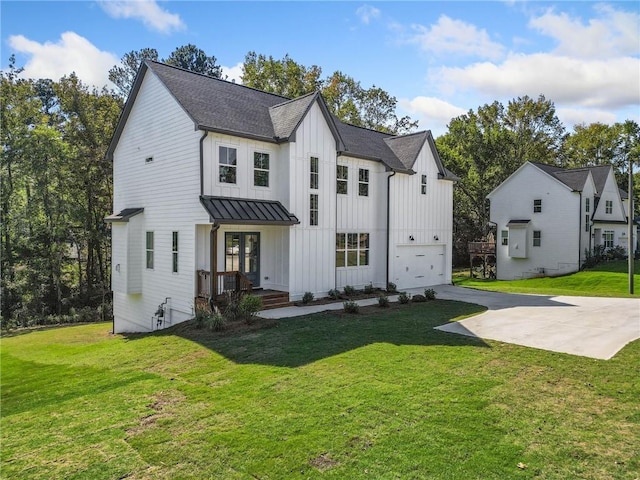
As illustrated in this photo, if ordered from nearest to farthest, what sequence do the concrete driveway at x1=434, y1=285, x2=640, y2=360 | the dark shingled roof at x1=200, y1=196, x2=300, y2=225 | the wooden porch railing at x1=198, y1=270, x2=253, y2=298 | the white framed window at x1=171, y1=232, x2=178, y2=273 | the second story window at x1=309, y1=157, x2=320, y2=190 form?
the concrete driveway at x1=434, y1=285, x2=640, y2=360
the dark shingled roof at x1=200, y1=196, x2=300, y2=225
the wooden porch railing at x1=198, y1=270, x2=253, y2=298
the white framed window at x1=171, y1=232, x2=178, y2=273
the second story window at x1=309, y1=157, x2=320, y2=190

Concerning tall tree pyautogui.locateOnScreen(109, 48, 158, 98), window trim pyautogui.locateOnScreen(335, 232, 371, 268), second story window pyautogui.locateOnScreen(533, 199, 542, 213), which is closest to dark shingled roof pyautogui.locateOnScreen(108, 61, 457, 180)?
window trim pyautogui.locateOnScreen(335, 232, 371, 268)

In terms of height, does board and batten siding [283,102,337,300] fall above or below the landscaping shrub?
above

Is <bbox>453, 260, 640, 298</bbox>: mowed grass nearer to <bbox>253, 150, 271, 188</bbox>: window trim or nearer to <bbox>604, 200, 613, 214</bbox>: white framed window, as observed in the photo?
<bbox>604, 200, 613, 214</bbox>: white framed window

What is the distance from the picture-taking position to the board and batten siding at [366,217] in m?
17.6

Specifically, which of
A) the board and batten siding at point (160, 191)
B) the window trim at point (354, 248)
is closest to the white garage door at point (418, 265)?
the window trim at point (354, 248)

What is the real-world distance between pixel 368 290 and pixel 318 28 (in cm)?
1035

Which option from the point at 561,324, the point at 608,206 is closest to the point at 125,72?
the point at 561,324

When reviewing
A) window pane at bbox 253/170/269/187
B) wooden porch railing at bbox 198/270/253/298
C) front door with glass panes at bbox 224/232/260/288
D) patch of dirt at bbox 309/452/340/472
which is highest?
window pane at bbox 253/170/269/187

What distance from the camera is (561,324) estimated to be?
454 inches

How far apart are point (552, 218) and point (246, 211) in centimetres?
2639

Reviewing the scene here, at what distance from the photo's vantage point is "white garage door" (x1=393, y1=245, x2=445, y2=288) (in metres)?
19.8

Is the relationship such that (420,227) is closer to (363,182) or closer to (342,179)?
(363,182)

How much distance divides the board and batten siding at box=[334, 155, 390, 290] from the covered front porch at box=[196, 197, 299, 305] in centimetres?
286

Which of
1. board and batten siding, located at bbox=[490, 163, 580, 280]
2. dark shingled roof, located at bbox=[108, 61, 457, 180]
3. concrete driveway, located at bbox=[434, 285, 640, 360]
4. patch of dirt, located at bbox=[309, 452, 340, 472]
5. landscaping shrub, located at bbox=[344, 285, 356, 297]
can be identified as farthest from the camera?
board and batten siding, located at bbox=[490, 163, 580, 280]
